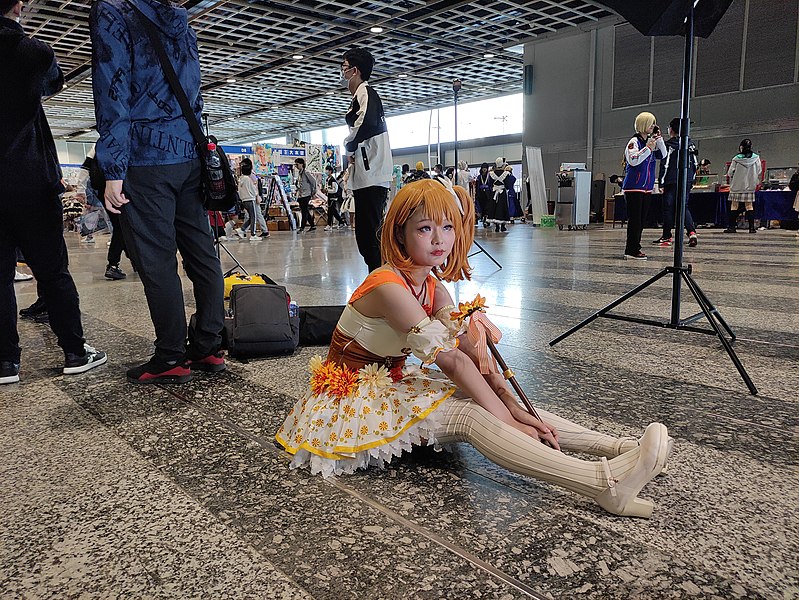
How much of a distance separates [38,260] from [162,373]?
0.76 metres

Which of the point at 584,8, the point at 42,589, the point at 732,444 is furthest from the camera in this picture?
the point at 584,8

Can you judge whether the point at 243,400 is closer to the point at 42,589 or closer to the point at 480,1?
the point at 42,589

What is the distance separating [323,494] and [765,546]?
1.01 metres

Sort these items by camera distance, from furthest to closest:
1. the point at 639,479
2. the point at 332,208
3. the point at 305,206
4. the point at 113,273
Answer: the point at 332,208
the point at 305,206
the point at 113,273
the point at 639,479

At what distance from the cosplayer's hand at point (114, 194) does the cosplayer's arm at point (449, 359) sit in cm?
132

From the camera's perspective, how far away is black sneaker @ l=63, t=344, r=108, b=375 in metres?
2.65

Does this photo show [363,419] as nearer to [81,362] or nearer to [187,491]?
[187,491]

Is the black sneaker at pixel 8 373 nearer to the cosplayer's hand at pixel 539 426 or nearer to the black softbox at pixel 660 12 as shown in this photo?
the cosplayer's hand at pixel 539 426

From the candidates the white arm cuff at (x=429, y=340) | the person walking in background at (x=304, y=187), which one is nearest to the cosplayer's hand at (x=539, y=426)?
the white arm cuff at (x=429, y=340)

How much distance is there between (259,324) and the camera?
282 cm

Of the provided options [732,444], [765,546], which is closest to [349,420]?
[765,546]

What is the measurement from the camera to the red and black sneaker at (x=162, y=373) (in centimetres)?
247

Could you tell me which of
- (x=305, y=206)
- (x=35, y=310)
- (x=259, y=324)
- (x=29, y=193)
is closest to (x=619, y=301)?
(x=259, y=324)

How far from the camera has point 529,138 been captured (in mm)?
17750
